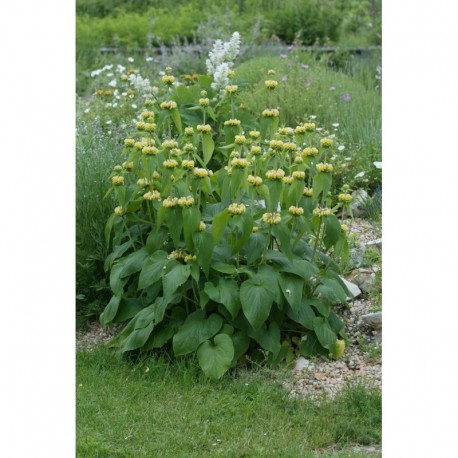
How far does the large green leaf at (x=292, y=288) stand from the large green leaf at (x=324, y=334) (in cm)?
17

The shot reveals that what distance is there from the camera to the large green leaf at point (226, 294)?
3498mm

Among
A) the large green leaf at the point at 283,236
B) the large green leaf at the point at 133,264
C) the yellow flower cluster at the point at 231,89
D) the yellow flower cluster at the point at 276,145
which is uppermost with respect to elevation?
the yellow flower cluster at the point at 231,89

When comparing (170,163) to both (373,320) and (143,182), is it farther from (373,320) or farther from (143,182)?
(373,320)

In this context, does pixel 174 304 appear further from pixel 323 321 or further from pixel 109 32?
pixel 109 32

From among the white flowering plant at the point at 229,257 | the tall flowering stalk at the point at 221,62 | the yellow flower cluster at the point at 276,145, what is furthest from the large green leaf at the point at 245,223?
the tall flowering stalk at the point at 221,62

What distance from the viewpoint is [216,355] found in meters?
3.49

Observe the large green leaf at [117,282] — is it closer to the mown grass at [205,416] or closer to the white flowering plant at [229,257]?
the white flowering plant at [229,257]

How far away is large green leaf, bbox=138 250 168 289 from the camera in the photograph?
3.63 meters

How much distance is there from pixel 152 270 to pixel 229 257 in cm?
35

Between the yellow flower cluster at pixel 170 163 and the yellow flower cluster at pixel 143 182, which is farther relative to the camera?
the yellow flower cluster at pixel 143 182

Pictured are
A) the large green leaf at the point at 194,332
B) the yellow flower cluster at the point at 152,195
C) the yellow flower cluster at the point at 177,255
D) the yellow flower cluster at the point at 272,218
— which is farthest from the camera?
the yellow flower cluster at the point at 152,195

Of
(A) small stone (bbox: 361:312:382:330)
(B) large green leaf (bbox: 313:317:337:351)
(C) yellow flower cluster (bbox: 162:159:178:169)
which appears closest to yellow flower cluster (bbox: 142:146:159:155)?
(C) yellow flower cluster (bbox: 162:159:178:169)

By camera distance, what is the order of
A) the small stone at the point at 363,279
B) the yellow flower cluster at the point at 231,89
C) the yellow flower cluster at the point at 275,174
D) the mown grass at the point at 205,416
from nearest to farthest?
the mown grass at the point at 205,416, the yellow flower cluster at the point at 275,174, the yellow flower cluster at the point at 231,89, the small stone at the point at 363,279
